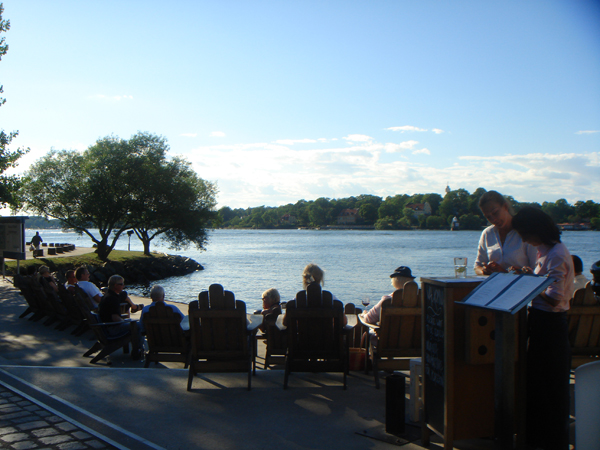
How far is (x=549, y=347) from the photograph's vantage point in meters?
3.61

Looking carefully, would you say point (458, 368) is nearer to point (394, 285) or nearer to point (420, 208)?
point (394, 285)

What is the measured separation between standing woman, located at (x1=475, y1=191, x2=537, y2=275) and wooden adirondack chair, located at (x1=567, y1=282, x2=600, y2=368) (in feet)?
4.94

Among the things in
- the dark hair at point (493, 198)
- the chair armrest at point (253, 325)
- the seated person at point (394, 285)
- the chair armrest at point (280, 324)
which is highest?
the dark hair at point (493, 198)

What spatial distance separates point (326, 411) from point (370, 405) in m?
0.47

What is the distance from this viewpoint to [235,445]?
393 centimetres

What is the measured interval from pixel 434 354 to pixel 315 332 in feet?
6.66

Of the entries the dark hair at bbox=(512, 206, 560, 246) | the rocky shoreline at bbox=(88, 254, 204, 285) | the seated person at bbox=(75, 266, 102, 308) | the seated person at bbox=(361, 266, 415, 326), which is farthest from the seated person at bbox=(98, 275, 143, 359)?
the rocky shoreline at bbox=(88, 254, 204, 285)

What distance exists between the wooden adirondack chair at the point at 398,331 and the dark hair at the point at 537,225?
197 centimetres

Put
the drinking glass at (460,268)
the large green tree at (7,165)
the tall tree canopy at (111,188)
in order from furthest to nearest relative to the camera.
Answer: the tall tree canopy at (111,188)
the large green tree at (7,165)
the drinking glass at (460,268)

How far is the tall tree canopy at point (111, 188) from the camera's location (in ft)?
130

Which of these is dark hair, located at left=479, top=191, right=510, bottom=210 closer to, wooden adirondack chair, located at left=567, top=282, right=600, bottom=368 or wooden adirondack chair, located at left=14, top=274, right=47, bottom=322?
wooden adirondack chair, located at left=567, top=282, right=600, bottom=368

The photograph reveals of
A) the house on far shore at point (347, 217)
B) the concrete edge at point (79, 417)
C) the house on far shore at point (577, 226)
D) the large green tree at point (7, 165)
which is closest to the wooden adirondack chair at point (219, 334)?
the concrete edge at point (79, 417)

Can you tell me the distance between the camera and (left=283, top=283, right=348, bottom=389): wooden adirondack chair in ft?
18.3

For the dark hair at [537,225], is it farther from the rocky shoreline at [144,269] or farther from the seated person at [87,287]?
the rocky shoreline at [144,269]
